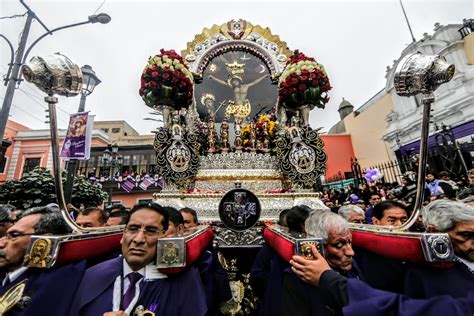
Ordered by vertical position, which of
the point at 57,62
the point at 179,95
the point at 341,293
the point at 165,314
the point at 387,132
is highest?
the point at 387,132

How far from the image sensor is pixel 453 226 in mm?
1462

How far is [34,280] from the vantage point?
1370 millimetres

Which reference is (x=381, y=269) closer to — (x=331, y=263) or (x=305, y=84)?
(x=331, y=263)

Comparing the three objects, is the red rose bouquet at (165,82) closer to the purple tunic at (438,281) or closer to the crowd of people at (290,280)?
the crowd of people at (290,280)

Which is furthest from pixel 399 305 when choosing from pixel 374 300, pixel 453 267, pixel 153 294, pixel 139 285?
pixel 139 285

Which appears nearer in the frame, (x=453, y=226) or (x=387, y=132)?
(x=453, y=226)

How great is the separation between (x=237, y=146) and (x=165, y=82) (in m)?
2.04

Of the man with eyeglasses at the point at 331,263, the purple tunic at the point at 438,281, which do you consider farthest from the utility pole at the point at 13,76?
the purple tunic at the point at 438,281

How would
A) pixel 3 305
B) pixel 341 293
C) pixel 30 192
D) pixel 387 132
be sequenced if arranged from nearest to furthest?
pixel 341 293 → pixel 3 305 → pixel 30 192 → pixel 387 132

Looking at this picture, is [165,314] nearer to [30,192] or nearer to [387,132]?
[30,192]

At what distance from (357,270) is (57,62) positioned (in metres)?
2.73

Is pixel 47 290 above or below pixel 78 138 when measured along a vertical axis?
below

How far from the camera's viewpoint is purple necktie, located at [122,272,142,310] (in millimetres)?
1430

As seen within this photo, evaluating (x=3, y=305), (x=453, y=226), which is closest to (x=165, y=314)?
(x=3, y=305)
